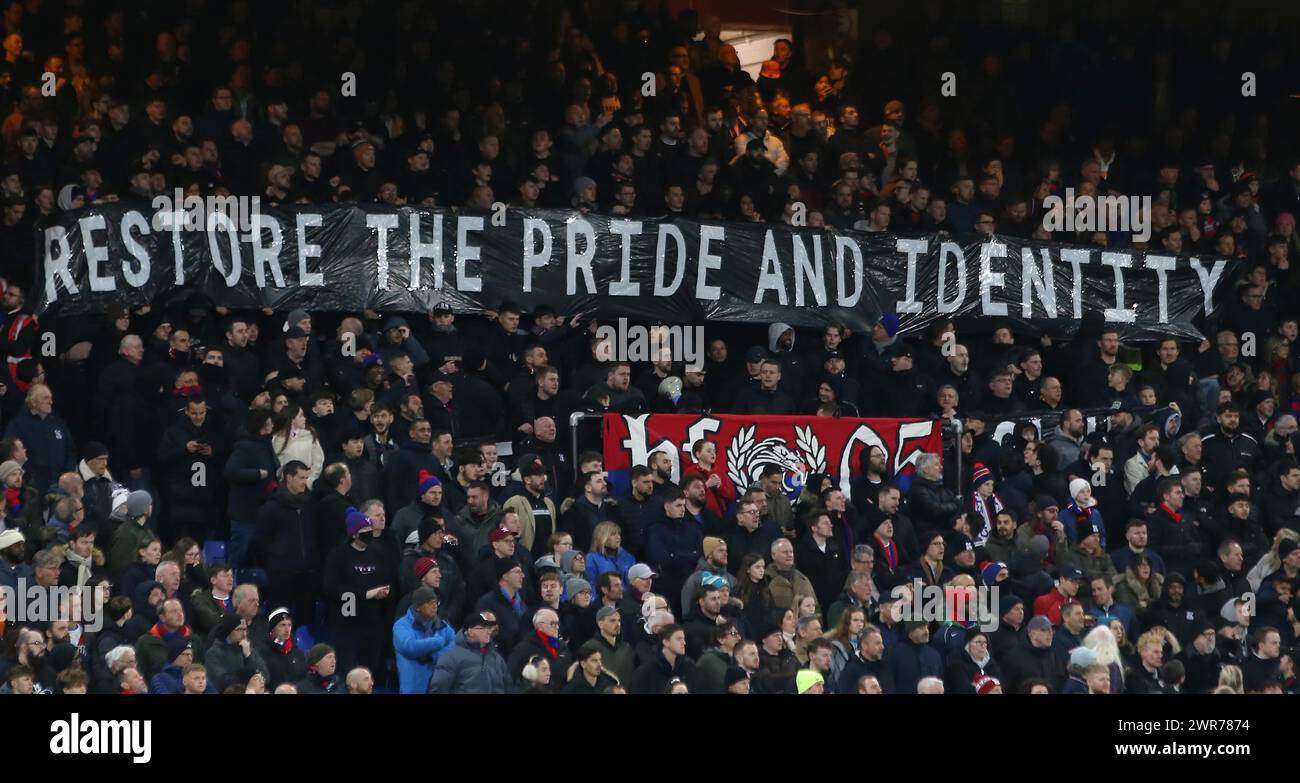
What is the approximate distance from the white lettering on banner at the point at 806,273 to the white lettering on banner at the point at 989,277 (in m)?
1.46

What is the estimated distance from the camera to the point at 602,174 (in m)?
18.5

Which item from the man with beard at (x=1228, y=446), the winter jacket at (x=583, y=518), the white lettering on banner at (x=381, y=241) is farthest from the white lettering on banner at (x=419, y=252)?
the man with beard at (x=1228, y=446)

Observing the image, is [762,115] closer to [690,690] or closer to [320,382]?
[320,382]

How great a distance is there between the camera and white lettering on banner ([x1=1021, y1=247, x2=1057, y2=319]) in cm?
1898

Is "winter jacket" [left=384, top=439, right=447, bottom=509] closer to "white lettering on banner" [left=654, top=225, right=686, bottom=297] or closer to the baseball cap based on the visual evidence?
the baseball cap

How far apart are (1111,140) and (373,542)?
32.7 feet

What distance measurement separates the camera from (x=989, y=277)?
1884cm

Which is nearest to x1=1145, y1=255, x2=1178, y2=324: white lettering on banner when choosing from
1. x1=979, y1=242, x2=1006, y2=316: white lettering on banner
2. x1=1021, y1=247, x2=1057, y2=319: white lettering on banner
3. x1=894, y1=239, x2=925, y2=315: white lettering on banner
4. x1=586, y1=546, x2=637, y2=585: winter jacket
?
x1=1021, y1=247, x2=1057, y2=319: white lettering on banner

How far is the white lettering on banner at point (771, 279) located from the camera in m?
17.9

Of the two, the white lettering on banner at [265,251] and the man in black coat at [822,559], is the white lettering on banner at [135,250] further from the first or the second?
the man in black coat at [822,559]
